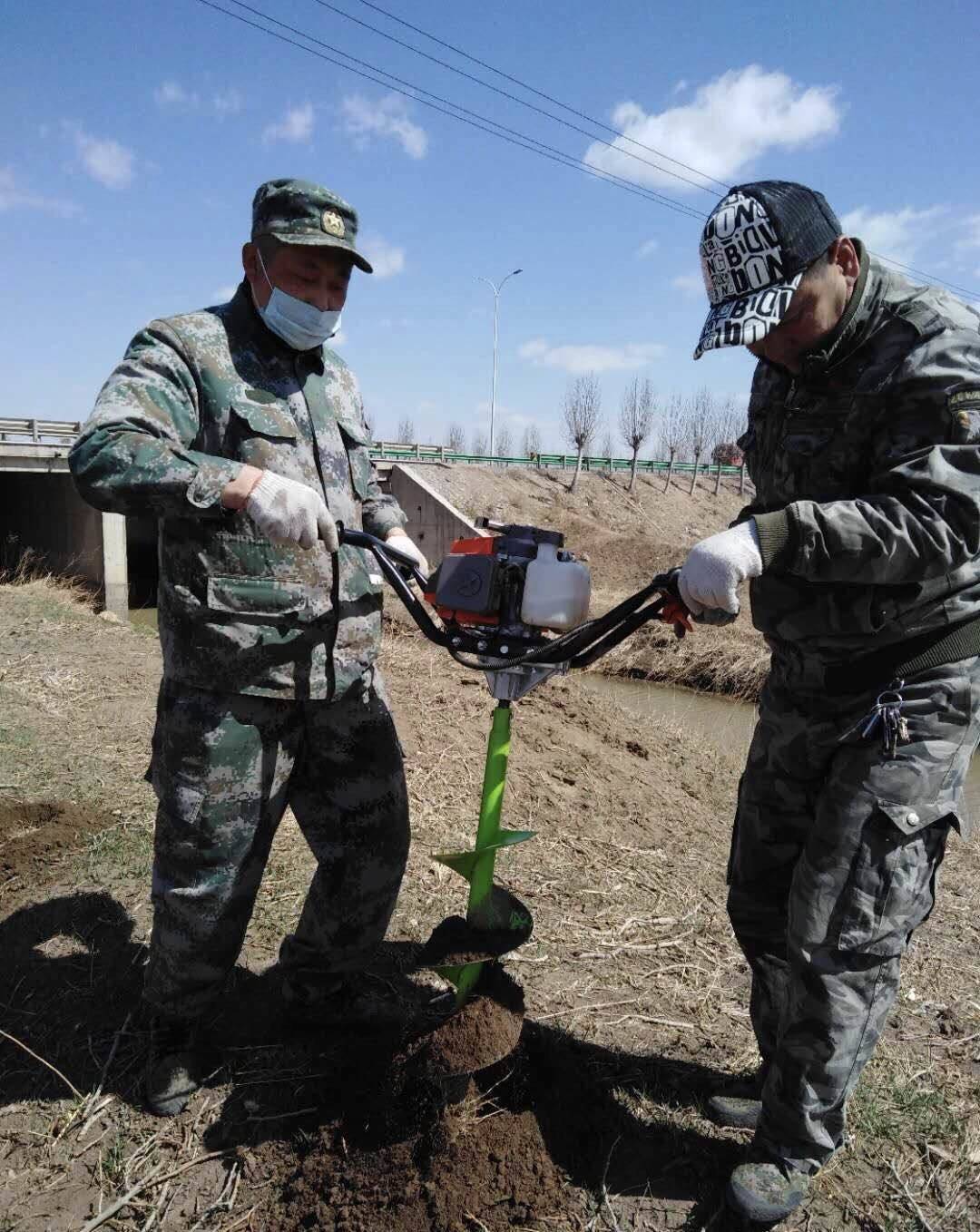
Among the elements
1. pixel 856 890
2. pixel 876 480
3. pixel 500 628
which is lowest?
pixel 856 890

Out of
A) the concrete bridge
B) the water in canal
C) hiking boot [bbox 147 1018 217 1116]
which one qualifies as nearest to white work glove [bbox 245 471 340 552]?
hiking boot [bbox 147 1018 217 1116]

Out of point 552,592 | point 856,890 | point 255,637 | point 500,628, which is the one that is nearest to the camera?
point 856,890

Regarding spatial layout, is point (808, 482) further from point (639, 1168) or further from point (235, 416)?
point (639, 1168)

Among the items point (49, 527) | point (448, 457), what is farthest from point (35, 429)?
point (448, 457)

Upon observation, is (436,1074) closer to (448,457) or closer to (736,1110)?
(736,1110)

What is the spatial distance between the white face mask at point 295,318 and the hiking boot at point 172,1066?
2.17 metres

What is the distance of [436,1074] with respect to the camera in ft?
7.93

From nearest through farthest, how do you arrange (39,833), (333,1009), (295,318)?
(295,318) < (333,1009) < (39,833)

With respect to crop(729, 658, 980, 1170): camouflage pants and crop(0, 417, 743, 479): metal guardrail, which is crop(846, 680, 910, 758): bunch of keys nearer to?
crop(729, 658, 980, 1170): camouflage pants

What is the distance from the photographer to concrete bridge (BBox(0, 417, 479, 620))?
17000 mm

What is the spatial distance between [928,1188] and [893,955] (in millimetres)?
864

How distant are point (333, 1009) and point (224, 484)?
1.92m

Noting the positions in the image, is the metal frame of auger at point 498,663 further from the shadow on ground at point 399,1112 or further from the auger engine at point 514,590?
the shadow on ground at point 399,1112

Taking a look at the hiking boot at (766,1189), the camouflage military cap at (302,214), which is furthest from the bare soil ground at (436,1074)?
the camouflage military cap at (302,214)
